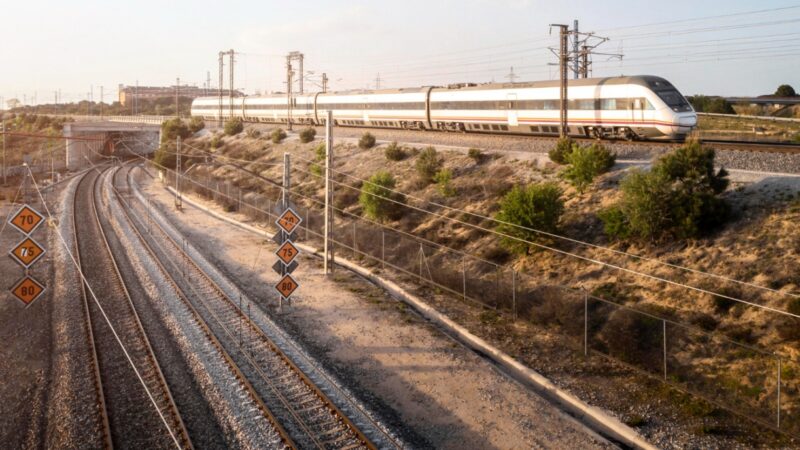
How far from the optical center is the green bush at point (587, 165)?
91.7ft

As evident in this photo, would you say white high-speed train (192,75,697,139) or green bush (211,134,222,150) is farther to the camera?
green bush (211,134,222,150)

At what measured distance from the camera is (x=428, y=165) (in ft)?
122

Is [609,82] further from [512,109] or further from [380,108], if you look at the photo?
[380,108]

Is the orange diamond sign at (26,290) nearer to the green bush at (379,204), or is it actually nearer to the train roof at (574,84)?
the green bush at (379,204)

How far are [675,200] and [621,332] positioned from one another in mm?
6091

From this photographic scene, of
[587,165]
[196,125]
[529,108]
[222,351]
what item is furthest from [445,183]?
[196,125]

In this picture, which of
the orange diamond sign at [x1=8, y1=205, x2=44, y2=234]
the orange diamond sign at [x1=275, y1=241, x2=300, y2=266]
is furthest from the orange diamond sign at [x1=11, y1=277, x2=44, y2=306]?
the orange diamond sign at [x1=275, y1=241, x2=300, y2=266]

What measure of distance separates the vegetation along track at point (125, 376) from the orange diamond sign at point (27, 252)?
278cm

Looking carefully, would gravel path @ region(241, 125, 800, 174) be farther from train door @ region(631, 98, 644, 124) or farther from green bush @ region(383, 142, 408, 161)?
green bush @ region(383, 142, 408, 161)

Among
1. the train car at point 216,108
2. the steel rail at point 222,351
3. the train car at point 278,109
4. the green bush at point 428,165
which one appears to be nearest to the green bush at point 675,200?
the green bush at point 428,165

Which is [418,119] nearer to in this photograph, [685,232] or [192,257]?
[192,257]

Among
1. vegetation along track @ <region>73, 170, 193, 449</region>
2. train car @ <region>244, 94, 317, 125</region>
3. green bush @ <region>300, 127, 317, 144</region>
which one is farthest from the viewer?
train car @ <region>244, 94, 317, 125</region>

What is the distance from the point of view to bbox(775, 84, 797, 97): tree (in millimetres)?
70438

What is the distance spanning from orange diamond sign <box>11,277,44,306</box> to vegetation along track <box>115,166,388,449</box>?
202 inches
